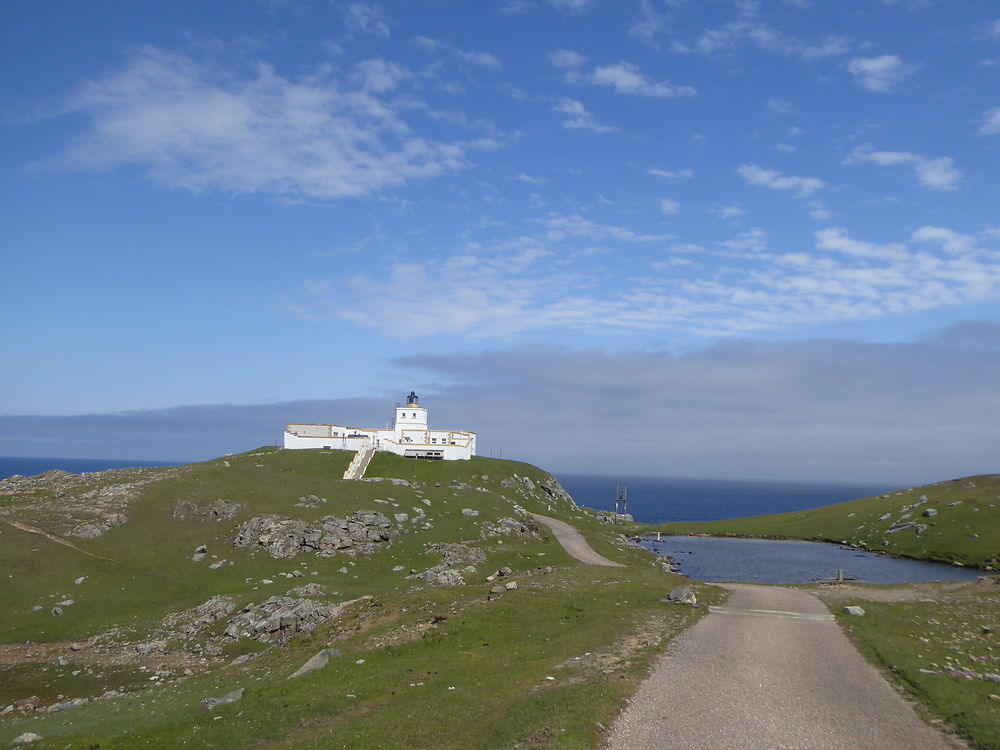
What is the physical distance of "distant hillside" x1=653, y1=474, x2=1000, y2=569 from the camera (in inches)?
3839

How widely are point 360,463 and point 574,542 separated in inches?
1709

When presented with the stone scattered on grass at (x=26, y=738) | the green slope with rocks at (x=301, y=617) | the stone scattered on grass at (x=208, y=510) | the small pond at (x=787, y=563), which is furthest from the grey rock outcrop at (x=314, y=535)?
the small pond at (x=787, y=563)

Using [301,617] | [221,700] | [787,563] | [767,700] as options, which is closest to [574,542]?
[787,563]

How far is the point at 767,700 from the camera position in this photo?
2338 centimetres

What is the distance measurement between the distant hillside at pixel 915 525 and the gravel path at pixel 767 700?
3260 inches

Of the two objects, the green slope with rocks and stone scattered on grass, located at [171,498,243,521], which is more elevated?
stone scattered on grass, located at [171,498,243,521]

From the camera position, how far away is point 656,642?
31750 millimetres

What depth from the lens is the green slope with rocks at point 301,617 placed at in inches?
986

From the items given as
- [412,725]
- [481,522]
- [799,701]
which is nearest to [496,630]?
[412,725]

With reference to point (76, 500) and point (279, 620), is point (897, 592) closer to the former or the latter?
point (279, 620)

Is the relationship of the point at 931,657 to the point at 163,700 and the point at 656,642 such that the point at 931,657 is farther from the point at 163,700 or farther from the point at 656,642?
the point at 163,700

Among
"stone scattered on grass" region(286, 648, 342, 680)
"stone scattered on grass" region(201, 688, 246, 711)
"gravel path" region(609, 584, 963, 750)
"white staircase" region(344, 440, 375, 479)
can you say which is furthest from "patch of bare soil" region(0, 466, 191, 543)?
"gravel path" region(609, 584, 963, 750)

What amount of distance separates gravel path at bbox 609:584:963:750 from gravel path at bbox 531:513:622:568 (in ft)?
118

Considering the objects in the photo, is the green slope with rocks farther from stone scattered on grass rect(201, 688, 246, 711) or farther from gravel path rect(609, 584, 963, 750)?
gravel path rect(609, 584, 963, 750)
